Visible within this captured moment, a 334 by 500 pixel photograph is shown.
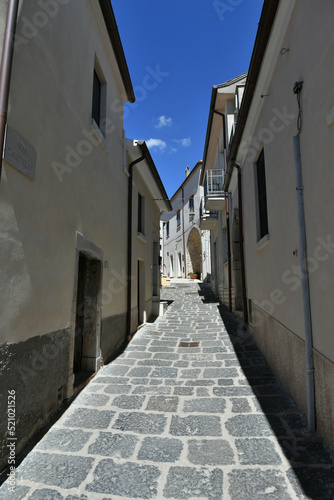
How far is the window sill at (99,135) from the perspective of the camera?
4506 mm

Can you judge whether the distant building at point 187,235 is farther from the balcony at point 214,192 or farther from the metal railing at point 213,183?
the metal railing at point 213,183

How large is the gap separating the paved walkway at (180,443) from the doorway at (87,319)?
12.4 inches

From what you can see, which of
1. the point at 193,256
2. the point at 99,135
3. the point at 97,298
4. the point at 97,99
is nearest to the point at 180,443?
the point at 97,298

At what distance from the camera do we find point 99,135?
4.75 m

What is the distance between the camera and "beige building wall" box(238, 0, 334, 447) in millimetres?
2441

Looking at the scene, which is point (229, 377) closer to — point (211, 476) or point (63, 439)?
point (211, 476)

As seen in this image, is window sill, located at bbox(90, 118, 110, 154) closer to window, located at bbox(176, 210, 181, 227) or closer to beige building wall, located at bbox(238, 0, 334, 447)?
beige building wall, located at bbox(238, 0, 334, 447)

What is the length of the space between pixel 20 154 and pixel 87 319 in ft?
9.57

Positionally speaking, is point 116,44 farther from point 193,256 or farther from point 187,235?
point 193,256

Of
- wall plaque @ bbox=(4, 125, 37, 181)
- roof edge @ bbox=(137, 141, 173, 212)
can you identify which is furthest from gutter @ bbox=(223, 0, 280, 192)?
wall plaque @ bbox=(4, 125, 37, 181)

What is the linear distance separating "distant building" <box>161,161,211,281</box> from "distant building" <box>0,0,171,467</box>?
14405mm

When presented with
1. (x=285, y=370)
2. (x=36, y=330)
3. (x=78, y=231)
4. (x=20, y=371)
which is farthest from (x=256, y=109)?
(x=20, y=371)

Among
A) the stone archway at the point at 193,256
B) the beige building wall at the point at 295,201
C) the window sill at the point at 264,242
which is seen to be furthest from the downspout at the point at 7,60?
the stone archway at the point at 193,256

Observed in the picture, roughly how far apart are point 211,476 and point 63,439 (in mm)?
1467
